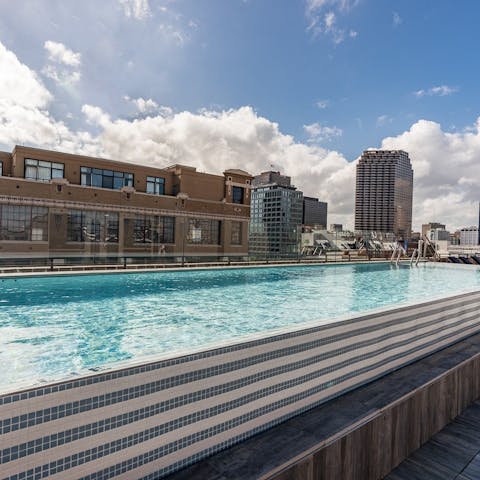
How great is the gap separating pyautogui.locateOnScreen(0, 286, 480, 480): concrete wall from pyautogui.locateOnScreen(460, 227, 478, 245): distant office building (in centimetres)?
18205

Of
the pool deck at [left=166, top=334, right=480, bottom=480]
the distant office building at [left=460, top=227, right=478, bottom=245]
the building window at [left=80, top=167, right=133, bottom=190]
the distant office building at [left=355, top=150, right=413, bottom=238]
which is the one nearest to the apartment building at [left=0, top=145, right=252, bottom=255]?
the building window at [left=80, top=167, right=133, bottom=190]

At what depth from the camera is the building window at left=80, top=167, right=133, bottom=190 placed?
895 inches

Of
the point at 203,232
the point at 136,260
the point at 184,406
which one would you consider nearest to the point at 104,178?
the point at 203,232

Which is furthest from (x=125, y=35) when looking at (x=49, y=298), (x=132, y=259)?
(x=49, y=298)

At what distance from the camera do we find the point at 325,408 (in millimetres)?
3055

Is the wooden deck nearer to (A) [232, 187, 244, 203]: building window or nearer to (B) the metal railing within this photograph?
(B) the metal railing

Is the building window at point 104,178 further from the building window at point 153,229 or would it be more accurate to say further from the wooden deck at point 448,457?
the wooden deck at point 448,457

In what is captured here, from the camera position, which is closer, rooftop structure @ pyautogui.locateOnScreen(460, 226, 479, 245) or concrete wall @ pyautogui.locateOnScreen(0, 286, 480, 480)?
concrete wall @ pyautogui.locateOnScreen(0, 286, 480, 480)

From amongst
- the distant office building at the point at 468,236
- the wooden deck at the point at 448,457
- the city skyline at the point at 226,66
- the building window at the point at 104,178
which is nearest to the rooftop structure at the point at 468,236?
the distant office building at the point at 468,236

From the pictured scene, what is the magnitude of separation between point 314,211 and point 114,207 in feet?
507

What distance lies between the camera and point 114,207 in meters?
23.0

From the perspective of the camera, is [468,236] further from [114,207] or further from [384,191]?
[114,207]

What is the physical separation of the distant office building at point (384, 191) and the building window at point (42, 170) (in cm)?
13207

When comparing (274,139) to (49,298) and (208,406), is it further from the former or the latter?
(208,406)
